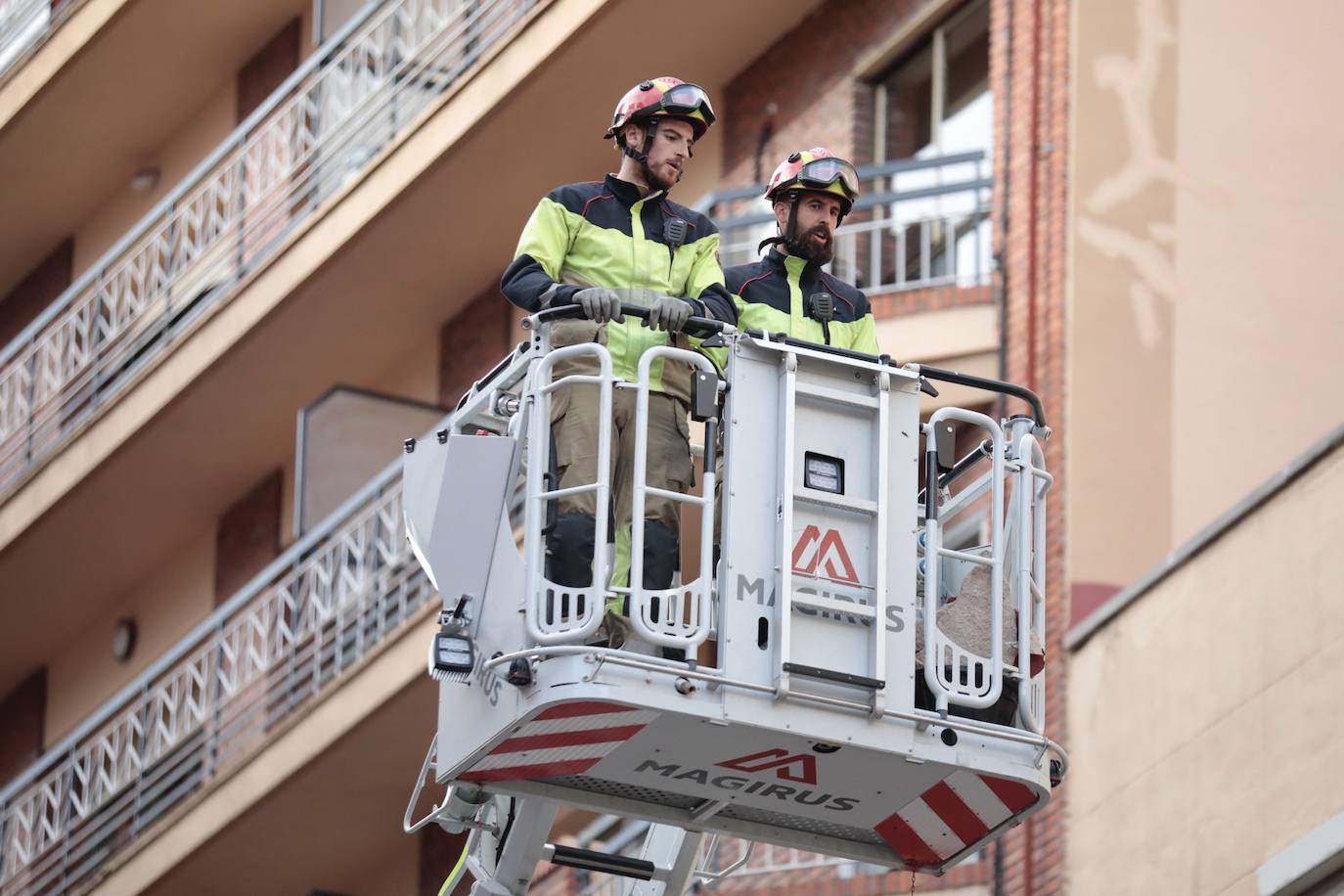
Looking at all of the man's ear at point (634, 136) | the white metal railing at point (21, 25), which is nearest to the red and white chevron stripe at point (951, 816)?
the man's ear at point (634, 136)

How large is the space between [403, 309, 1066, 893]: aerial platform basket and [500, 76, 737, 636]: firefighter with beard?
4.4 inches

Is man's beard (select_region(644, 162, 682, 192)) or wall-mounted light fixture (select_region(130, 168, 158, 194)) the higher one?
wall-mounted light fixture (select_region(130, 168, 158, 194))

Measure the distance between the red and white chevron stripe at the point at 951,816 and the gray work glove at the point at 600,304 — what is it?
80.5 inches

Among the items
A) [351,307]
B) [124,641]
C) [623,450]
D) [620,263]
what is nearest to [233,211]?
[351,307]

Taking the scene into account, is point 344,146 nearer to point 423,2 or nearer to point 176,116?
point 423,2

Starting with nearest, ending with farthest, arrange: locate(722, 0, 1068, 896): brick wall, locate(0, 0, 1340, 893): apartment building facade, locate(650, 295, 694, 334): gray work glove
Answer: locate(650, 295, 694, 334): gray work glove
locate(722, 0, 1068, 896): brick wall
locate(0, 0, 1340, 893): apartment building facade

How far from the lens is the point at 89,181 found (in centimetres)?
2558

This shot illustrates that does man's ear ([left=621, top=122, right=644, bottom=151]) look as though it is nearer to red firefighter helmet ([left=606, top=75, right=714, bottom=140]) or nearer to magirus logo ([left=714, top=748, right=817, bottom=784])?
red firefighter helmet ([left=606, top=75, right=714, bottom=140])

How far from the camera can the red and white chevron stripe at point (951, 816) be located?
11086mm

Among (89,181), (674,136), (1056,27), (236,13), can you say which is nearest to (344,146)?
(236,13)

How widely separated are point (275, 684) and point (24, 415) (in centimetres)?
373

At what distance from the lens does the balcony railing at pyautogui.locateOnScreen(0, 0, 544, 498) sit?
21594mm

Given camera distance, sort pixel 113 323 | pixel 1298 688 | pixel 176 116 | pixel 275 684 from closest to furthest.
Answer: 1. pixel 1298 688
2. pixel 275 684
3. pixel 113 323
4. pixel 176 116

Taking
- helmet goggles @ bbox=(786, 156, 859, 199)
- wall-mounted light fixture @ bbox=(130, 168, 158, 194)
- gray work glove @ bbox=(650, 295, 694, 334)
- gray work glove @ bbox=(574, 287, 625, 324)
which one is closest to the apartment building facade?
wall-mounted light fixture @ bbox=(130, 168, 158, 194)
